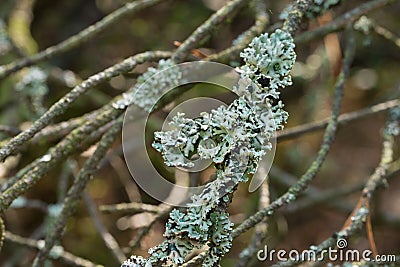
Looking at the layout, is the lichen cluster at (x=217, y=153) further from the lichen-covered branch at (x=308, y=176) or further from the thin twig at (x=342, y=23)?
the thin twig at (x=342, y=23)

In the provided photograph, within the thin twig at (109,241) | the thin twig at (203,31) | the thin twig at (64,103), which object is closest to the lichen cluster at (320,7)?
Answer: the thin twig at (203,31)

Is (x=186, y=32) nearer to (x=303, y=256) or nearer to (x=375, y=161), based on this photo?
(x=375, y=161)

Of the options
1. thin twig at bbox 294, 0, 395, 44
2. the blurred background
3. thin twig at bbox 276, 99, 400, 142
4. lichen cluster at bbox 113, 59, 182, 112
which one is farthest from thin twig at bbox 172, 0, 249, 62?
the blurred background

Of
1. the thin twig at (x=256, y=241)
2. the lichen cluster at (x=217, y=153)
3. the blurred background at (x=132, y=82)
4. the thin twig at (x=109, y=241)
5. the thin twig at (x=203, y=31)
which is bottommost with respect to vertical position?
the lichen cluster at (x=217, y=153)

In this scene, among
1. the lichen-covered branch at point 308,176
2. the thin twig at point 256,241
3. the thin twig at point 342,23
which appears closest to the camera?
the lichen-covered branch at point 308,176

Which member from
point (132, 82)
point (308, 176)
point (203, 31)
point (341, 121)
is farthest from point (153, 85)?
point (132, 82)

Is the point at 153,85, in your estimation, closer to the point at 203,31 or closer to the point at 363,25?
the point at 203,31

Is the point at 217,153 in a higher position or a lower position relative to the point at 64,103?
lower
